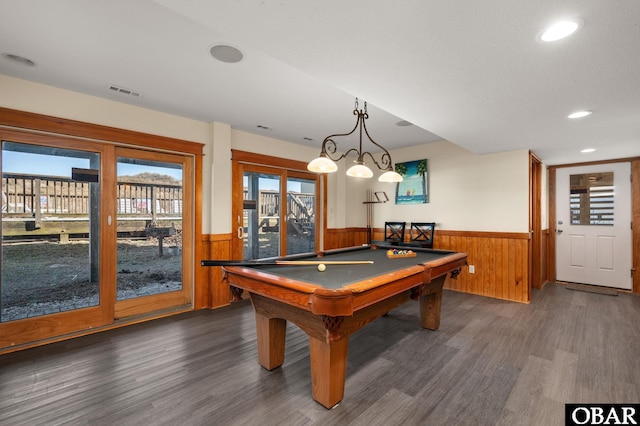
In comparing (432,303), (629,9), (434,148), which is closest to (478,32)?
(629,9)

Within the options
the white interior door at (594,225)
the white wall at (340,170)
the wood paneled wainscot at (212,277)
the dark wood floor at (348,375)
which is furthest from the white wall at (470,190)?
the wood paneled wainscot at (212,277)

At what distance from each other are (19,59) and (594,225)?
24.8ft

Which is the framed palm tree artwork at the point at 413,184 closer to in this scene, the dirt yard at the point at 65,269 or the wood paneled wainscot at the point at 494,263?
the wood paneled wainscot at the point at 494,263

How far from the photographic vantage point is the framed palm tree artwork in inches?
192

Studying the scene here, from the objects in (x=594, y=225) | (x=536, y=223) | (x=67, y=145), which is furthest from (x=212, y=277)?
(x=594, y=225)

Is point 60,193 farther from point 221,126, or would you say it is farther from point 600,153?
point 600,153

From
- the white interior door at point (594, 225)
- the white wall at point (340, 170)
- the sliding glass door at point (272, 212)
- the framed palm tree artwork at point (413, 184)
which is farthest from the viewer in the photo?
the framed palm tree artwork at point (413, 184)

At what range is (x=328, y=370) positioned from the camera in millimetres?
1763

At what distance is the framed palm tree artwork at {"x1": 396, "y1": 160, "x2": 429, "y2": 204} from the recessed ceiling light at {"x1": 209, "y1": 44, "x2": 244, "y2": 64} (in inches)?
143

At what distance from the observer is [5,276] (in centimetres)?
262

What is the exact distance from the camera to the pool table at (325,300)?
1.60 meters

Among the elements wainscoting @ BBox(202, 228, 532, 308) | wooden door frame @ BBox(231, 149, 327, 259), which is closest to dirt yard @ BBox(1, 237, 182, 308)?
wainscoting @ BBox(202, 228, 532, 308)

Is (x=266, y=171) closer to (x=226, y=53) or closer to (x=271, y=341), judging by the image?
(x=226, y=53)

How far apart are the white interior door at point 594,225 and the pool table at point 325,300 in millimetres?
3924
